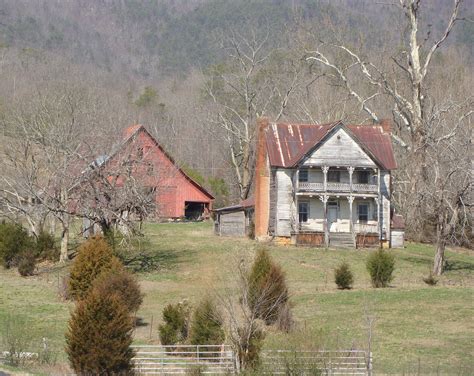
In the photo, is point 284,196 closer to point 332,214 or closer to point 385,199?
point 332,214

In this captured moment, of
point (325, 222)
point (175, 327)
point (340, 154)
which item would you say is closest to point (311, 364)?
point (175, 327)

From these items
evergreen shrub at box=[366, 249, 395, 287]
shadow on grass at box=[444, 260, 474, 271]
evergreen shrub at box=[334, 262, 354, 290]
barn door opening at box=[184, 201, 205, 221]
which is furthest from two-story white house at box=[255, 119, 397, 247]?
barn door opening at box=[184, 201, 205, 221]

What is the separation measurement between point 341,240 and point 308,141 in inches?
260

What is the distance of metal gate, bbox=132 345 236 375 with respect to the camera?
83.9ft

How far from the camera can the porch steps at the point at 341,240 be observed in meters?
58.8

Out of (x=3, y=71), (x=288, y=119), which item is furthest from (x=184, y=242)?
(x=3, y=71)

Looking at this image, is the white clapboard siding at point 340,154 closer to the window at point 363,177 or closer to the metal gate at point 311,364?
the window at point 363,177

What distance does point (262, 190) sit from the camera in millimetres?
61688

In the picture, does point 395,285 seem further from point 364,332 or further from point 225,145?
point 225,145

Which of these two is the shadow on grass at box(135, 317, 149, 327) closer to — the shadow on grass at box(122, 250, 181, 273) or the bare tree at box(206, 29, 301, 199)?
the shadow on grass at box(122, 250, 181, 273)

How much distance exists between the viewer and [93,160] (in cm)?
4912

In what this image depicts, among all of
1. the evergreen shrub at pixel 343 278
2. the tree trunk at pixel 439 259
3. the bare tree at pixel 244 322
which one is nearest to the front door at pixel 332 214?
the tree trunk at pixel 439 259

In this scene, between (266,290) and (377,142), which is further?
(377,142)

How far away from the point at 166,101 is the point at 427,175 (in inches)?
3392
